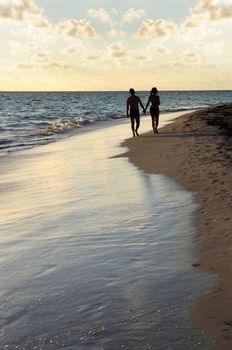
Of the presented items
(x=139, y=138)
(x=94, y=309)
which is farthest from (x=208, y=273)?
(x=139, y=138)

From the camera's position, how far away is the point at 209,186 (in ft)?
28.9

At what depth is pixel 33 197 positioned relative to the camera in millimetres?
9258

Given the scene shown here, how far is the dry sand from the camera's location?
155 inches

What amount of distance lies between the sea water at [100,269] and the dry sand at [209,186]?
0.51 ft

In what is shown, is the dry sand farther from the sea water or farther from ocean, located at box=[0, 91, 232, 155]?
ocean, located at box=[0, 91, 232, 155]

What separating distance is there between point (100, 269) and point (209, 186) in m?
4.26

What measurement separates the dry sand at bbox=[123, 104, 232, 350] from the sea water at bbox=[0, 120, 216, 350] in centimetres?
15

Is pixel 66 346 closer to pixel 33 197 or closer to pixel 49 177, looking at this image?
pixel 33 197

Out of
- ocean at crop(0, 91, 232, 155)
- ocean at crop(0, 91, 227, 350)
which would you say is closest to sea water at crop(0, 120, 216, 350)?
ocean at crop(0, 91, 227, 350)

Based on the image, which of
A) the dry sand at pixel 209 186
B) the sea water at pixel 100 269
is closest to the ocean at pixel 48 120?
the dry sand at pixel 209 186

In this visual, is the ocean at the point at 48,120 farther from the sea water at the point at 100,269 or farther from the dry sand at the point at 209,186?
the sea water at the point at 100,269

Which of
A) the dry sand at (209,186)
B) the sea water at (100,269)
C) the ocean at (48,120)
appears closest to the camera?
the sea water at (100,269)

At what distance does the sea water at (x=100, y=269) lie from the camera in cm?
373

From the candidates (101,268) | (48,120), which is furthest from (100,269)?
(48,120)
